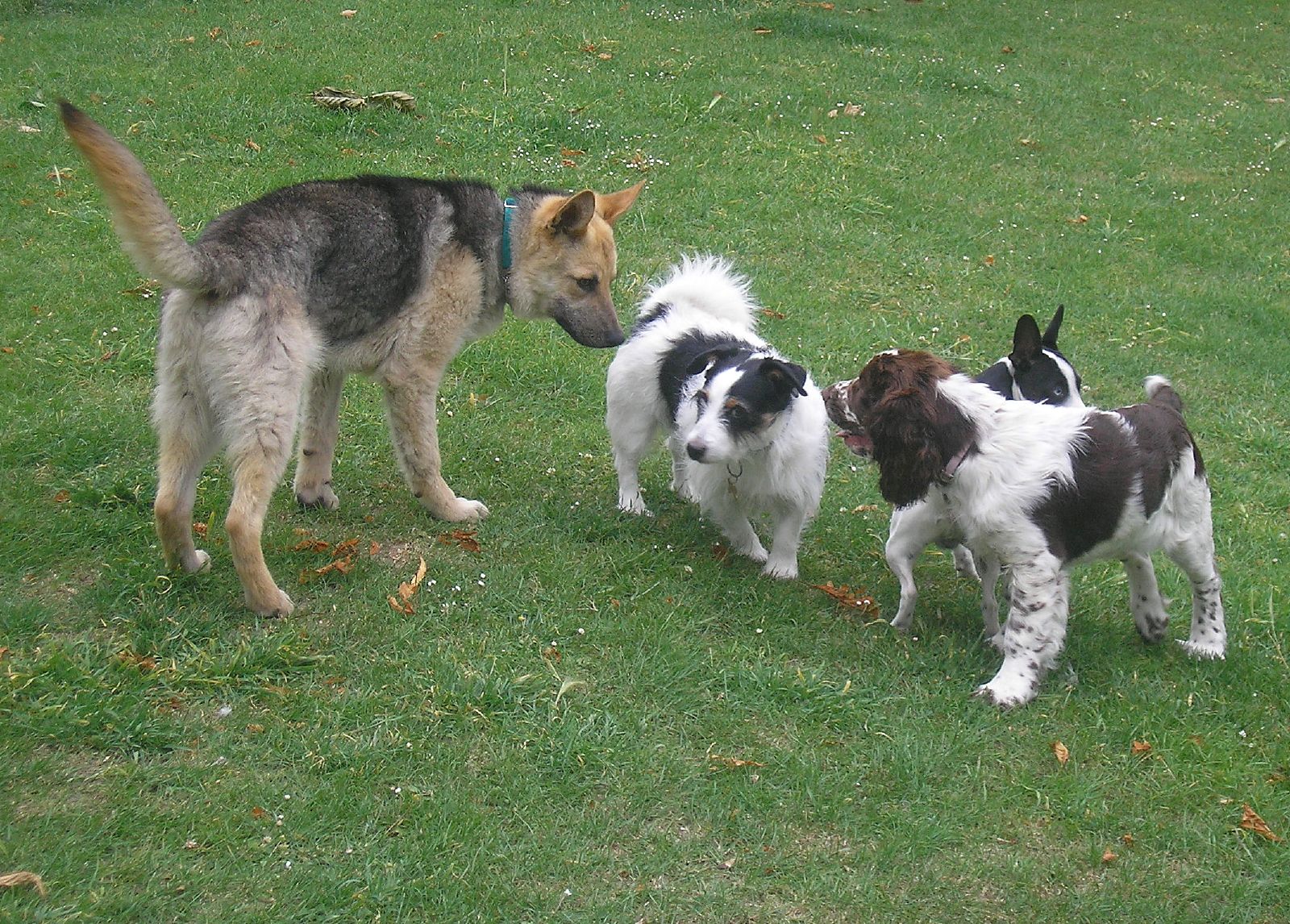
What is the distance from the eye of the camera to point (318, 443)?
599cm

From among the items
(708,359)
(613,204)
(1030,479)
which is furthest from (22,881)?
(613,204)

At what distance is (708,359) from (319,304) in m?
1.86

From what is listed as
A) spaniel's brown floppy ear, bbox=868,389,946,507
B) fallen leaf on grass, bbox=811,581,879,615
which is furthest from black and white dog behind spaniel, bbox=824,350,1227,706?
fallen leaf on grass, bbox=811,581,879,615

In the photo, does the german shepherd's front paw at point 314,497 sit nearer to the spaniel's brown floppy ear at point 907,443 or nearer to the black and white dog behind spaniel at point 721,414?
the black and white dog behind spaniel at point 721,414

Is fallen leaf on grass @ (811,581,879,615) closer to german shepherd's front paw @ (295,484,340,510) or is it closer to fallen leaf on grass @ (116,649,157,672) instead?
german shepherd's front paw @ (295,484,340,510)

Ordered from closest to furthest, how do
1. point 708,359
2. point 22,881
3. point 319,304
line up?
1. point 22,881
2. point 319,304
3. point 708,359

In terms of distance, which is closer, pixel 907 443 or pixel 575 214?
pixel 907 443

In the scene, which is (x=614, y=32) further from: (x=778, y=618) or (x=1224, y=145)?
(x=778, y=618)

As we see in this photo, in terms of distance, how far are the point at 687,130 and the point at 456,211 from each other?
610 cm

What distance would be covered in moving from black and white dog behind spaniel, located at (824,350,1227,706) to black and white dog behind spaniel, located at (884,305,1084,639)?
16cm

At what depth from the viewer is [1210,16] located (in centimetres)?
1955

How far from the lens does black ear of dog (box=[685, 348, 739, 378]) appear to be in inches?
233

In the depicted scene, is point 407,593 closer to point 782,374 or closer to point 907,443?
point 782,374

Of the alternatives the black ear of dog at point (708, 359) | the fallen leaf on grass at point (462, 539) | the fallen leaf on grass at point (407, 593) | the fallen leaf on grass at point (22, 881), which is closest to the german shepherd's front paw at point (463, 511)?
the fallen leaf on grass at point (462, 539)
